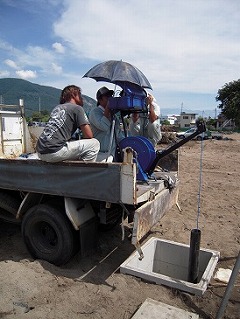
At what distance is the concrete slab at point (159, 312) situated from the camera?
296cm

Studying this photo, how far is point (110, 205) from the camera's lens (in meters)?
3.67

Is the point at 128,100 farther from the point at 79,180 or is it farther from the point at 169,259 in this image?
the point at 169,259

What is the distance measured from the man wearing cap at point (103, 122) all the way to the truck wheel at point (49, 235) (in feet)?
3.86

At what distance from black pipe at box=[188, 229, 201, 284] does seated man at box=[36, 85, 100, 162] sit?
5.20 feet

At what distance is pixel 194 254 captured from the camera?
12.6ft

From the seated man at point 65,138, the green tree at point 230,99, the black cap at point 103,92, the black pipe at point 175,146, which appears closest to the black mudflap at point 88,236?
the seated man at point 65,138

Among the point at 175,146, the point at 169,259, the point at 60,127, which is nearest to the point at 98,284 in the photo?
the point at 169,259

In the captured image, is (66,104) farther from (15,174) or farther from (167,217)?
(167,217)

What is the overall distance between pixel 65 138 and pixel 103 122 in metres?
0.92

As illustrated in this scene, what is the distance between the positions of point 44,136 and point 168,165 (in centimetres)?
246

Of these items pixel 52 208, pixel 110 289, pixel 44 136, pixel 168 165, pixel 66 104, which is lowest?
pixel 110 289

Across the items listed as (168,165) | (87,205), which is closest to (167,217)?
(168,165)

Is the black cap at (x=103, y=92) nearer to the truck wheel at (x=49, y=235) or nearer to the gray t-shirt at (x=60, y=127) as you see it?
the gray t-shirt at (x=60, y=127)

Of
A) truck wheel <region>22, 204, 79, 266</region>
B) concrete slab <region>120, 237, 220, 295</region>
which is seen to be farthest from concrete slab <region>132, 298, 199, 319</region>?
truck wheel <region>22, 204, 79, 266</region>
